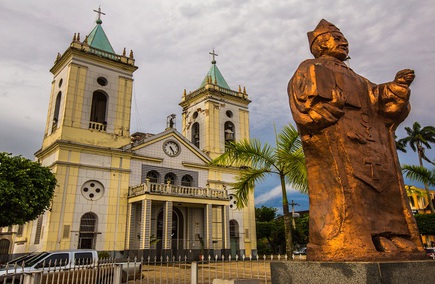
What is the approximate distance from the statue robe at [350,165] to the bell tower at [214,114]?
23290mm

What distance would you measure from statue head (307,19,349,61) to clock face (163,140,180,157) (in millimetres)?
20267

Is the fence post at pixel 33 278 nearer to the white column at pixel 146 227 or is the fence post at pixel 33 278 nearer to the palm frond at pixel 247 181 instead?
the palm frond at pixel 247 181

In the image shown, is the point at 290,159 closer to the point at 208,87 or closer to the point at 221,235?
the point at 221,235

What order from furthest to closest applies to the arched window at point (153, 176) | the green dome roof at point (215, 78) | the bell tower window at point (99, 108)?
the green dome roof at point (215, 78) < the bell tower window at point (99, 108) < the arched window at point (153, 176)

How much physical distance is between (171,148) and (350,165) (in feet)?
70.4

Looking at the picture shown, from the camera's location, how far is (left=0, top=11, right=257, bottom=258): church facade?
1961 centimetres

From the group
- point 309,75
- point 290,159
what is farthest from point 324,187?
point 290,159

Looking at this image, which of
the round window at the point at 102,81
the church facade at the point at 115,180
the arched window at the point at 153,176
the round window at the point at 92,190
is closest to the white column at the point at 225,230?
the church facade at the point at 115,180

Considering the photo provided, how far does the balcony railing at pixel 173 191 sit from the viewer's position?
20.2 m

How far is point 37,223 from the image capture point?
20.0m

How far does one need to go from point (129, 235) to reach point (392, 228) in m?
19.0

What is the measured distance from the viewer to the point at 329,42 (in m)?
4.56

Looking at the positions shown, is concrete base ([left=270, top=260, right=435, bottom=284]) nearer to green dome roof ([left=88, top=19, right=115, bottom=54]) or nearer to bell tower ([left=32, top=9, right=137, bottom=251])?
bell tower ([left=32, top=9, right=137, bottom=251])

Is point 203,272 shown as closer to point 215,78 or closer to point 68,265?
point 68,265
